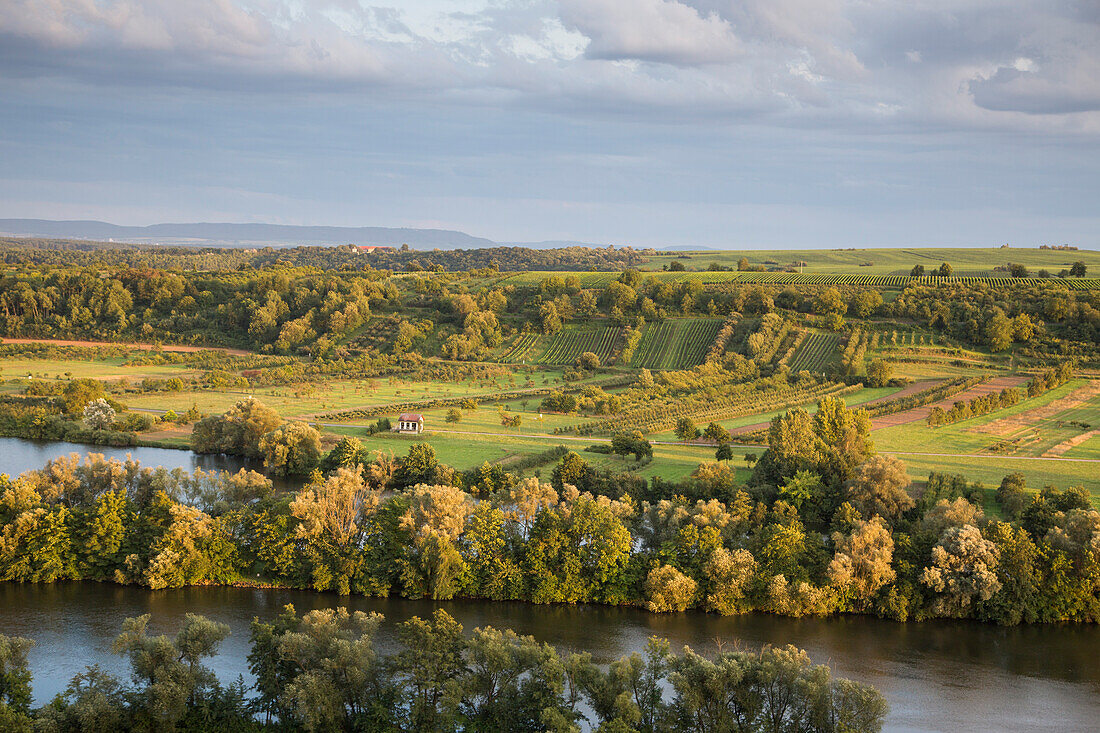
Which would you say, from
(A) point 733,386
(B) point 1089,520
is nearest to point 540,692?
(B) point 1089,520

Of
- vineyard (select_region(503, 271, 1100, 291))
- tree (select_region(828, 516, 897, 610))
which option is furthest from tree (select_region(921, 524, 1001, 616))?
vineyard (select_region(503, 271, 1100, 291))

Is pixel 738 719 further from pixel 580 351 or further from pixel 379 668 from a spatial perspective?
pixel 580 351

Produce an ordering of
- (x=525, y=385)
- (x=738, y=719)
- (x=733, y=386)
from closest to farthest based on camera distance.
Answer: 1. (x=738, y=719)
2. (x=733, y=386)
3. (x=525, y=385)

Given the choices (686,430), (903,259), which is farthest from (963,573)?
(903,259)

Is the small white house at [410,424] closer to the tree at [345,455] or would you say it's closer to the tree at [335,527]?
the tree at [345,455]

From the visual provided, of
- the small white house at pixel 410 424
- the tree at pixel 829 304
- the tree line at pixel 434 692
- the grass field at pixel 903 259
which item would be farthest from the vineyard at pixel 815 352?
the tree line at pixel 434 692

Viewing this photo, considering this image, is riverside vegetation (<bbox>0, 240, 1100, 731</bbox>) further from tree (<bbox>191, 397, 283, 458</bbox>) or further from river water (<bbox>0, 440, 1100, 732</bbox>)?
river water (<bbox>0, 440, 1100, 732</bbox>)
